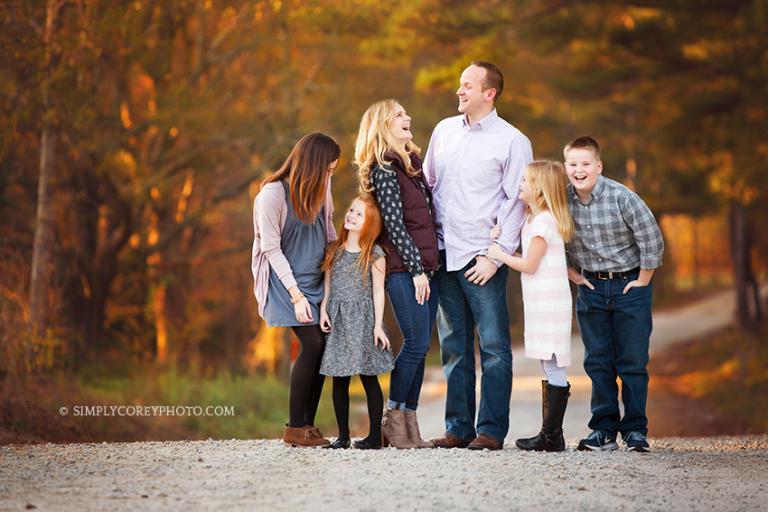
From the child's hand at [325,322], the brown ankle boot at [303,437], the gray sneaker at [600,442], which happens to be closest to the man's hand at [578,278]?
the gray sneaker at [600,442]

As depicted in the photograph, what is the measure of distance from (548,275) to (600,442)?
3.86 feet

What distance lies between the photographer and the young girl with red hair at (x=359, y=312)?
6.36m

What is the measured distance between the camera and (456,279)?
6.68m

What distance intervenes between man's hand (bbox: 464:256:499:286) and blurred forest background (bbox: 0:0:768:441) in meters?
4.42

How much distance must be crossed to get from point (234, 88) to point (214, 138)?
1827 mm

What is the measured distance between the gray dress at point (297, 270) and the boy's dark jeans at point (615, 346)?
1.73m

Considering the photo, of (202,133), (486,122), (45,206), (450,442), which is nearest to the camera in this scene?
(486,122)

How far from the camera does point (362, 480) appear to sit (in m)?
5.48

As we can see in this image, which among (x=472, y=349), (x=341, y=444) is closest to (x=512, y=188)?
(x=472, y=349)

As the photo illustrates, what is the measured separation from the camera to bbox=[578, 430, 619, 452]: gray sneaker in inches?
269

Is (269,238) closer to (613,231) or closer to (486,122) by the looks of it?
(486,122)

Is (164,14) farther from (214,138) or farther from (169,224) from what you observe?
(169,224)

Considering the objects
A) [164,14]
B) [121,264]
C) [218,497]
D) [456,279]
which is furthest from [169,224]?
[218,497]

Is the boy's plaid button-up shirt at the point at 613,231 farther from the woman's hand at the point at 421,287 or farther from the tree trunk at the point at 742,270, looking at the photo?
the tree trunk at the point at 742,270
